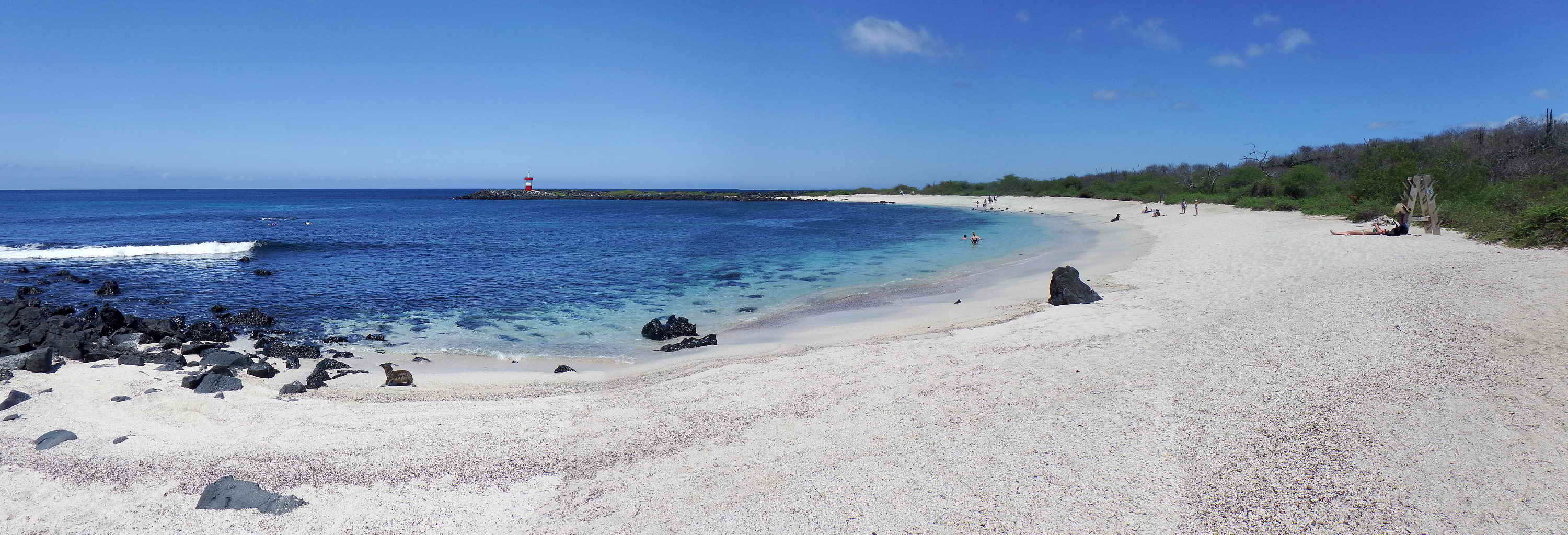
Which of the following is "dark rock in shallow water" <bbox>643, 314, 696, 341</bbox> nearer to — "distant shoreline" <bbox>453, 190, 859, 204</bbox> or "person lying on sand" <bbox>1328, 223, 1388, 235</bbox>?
"person lying on sand" <bbox>1328, 223, 1388, 235</bbox>

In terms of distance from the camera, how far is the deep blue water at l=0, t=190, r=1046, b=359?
14.1 meters

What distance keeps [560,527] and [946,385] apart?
4.44 meters

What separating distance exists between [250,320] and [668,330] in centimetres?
914

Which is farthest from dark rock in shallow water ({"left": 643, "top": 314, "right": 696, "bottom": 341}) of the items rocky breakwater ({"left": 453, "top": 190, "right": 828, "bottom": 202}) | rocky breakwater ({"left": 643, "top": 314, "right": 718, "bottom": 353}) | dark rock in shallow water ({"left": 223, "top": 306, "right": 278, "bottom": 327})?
rocky breakwater ({"left": 453, "top": 190, "right": 828, "bottom": 202})

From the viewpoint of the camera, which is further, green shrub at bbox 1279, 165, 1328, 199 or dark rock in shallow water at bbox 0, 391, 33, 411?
green shrub at bbox 1279, 165, 1328, 199

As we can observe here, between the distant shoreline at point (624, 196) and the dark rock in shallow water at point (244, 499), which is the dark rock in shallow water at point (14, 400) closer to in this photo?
the dark rock in shallow water at point (244, 499)

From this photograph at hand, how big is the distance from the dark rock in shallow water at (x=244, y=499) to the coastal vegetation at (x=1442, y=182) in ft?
74.8

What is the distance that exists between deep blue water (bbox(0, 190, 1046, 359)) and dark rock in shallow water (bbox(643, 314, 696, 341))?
446 mm

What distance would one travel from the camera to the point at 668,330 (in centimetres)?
1255

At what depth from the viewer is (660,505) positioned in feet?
16.0

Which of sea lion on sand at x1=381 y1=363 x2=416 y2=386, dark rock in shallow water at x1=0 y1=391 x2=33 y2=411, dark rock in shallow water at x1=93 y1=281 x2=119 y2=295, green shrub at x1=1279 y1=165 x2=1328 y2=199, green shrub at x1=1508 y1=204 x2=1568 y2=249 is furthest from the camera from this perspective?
green shrub at x1=1279 y1=165 x2=1328 y2=199

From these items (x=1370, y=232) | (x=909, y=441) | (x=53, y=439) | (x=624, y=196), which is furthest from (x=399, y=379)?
(x=624, y=196)

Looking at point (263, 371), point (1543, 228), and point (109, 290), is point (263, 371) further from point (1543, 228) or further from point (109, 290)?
point (1543, 228)

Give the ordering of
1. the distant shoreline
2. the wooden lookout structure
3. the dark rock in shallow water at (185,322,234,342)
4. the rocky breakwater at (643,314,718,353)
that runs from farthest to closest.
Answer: the distant shoreline < the wooden lookout structure < the dark rock in shallow water at (185,322,234,342) < the rocky breakwater at (643,314,718,353)
